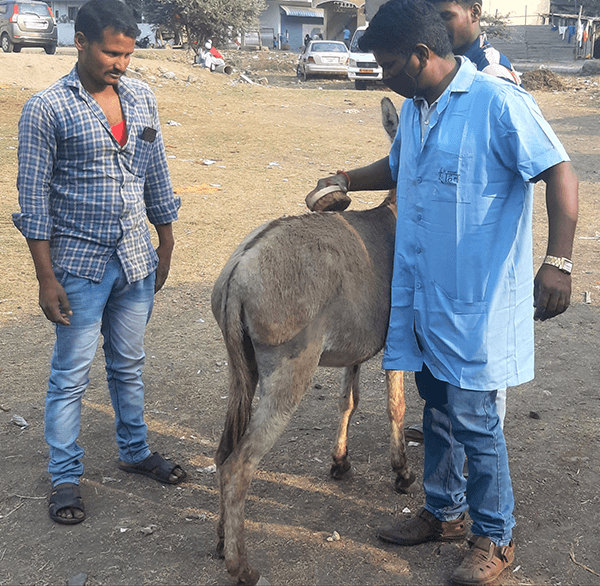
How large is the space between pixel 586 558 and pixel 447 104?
85.4 inches

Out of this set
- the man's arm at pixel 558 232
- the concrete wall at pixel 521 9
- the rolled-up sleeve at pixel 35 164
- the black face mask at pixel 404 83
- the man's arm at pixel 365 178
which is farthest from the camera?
the concrete wall at pixel 521 9

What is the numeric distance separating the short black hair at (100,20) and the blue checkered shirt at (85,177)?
0.22 m

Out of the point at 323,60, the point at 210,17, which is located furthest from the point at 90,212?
the point at 210,17

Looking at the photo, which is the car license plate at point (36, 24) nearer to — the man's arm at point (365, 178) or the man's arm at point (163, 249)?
the man's arm at point (163, 249)

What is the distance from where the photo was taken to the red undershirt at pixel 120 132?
129 inches

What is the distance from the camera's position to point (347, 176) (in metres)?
3.42

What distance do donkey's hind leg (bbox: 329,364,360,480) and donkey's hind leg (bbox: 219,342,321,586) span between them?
90 centimetres

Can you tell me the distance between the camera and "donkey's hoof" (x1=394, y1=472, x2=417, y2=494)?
363cm

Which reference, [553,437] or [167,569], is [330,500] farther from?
[553,437]

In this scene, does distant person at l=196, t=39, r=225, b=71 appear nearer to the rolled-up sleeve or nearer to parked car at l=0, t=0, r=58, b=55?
parked car at l=0, t=0, r=58, b=55

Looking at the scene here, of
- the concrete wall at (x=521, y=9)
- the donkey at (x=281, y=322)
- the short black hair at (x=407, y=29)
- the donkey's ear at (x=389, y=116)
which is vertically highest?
the concrete wall at (x=521, y=9)

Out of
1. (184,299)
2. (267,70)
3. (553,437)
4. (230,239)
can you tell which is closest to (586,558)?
(553,437)

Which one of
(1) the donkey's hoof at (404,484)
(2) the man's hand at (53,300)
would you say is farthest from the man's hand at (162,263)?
(1) the donkey's hoof at (404,484)

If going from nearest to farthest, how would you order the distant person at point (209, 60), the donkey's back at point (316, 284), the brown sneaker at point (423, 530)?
the donkey's back at point (316, 284) < the brown sneaker at point (423, 530) < the distant person at point (209, 60)
